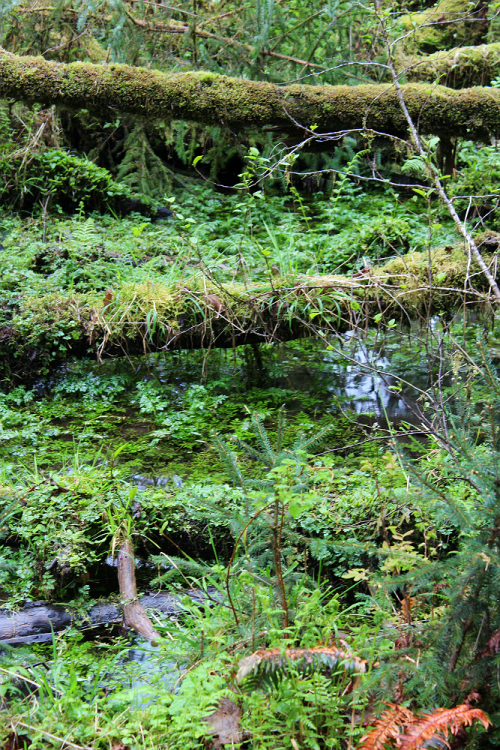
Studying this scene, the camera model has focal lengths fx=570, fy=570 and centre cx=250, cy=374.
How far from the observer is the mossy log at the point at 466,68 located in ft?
25.8

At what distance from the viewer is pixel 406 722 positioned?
1.77 metres

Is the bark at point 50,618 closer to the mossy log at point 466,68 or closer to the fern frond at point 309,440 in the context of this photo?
the fern frond at point 309,440

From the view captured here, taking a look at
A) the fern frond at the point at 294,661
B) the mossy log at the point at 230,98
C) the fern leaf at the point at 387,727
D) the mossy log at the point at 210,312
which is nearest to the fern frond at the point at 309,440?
the fern frond at the point at 294,661

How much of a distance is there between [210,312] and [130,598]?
2506 millimetres

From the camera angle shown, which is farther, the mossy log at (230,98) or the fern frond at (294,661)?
the mossy log at (230,98)

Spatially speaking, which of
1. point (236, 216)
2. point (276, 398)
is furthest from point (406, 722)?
point (236, 216)

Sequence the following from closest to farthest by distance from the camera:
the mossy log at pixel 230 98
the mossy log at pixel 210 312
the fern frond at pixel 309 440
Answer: the fern frond at pixel 309 440 → the mossy log at pixel 210 312 → the mossy log at pixel 230 98

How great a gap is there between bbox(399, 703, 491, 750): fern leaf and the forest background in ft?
0.04

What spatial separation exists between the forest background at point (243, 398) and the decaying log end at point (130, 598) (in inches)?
0.5

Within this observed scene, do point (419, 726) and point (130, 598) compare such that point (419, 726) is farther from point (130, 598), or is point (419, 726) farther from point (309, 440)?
point (130, 598)

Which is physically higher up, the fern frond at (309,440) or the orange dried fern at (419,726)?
the fern frond at (309,440)

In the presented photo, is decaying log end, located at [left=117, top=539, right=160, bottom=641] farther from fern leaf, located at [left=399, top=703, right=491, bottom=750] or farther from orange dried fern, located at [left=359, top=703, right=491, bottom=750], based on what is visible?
fern leaf, located at [left=399, top=703, right=491, bottom=750]

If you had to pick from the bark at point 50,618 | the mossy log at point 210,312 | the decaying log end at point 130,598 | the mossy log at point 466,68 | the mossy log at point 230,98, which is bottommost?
the bark at point 50,618

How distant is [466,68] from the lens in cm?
833
